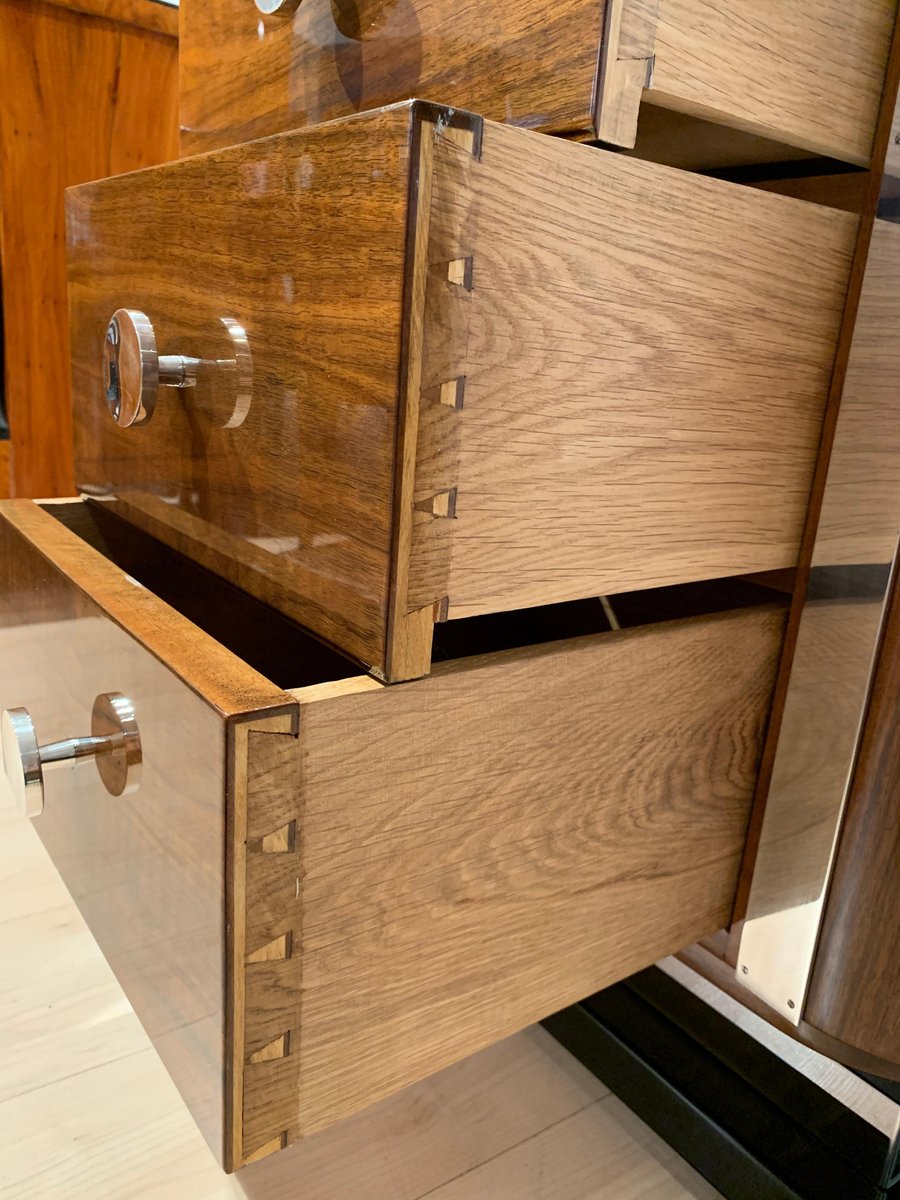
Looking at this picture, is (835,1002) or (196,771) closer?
(196,771)

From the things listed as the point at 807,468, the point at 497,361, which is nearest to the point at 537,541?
the point at 497,361

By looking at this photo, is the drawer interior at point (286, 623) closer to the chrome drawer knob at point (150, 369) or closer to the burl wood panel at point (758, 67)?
the chrome drawer knob at point (150, 369)

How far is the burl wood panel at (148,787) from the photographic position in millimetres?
319

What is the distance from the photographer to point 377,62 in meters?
0.46

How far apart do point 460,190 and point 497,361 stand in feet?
0.18

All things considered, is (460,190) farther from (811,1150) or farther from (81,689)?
(811,1150)

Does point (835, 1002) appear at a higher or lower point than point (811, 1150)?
higher

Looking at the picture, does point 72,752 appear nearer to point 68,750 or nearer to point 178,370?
point 68,750

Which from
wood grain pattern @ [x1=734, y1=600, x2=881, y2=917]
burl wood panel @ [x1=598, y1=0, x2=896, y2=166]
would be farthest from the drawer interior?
burl wood panel @ [x1=598, y1=0, x2=896, y2=166]

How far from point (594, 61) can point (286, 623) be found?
0.98ft

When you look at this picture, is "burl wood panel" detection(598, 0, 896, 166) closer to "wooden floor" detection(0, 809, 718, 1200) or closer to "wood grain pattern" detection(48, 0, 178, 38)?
"wooden floor" detection(0, 809, 718, 1200)

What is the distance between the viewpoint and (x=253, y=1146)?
34 cm

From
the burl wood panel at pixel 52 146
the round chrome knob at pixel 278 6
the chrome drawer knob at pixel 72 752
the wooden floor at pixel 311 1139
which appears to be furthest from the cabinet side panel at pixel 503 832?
the burl wood panel at pixel 52 146

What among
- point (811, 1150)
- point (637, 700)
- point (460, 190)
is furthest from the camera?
Result: point (811, 1150)
